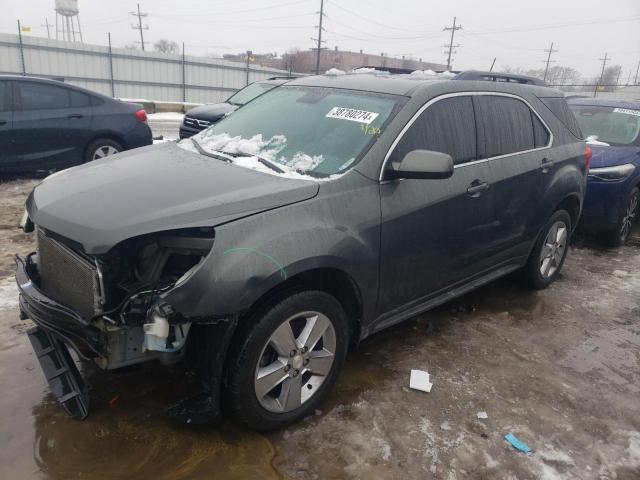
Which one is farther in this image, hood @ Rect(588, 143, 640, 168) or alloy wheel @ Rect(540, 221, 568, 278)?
hood @ Rect(588, 143, 640, 168)

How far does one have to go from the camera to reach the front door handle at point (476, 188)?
3.50m

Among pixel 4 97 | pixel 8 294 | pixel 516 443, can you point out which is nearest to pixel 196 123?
pixel 4 97

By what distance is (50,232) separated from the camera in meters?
2.50

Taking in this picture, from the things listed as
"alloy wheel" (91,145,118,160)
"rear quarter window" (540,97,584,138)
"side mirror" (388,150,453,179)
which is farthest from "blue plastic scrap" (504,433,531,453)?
"alloy wheel" (91,145,118,160)

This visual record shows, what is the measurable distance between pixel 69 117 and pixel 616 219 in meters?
7.49

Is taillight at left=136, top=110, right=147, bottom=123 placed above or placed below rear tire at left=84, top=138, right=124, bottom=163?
above

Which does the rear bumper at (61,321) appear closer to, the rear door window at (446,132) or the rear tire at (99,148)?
the rear door window at (446,132)

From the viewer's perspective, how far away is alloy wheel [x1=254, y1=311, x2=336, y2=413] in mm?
2553

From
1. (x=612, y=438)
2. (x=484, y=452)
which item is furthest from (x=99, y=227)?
(x=612, y=438)

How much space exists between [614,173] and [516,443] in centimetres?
456

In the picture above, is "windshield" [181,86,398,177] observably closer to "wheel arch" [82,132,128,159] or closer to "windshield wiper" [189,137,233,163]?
"windshield wiper" [189,137,233,163]

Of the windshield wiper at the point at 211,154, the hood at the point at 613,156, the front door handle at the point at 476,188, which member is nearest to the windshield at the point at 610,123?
the hood at the point at 613,156

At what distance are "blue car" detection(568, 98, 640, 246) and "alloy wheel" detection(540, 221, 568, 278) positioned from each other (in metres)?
1.58

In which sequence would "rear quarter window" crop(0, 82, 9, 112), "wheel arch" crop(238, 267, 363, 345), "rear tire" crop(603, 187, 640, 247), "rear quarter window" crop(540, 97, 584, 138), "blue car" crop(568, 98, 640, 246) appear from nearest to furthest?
"wheel arch" crop(238, 267, 363, 345) → "rear quarter window" crop(540, 97, 584, 138) → "blue car" crop(568, 98, 640, 246) → "rear tire" crop(603, 187, 640, 247) → "rear quarter window" crop(0, 82, 9, 112)
